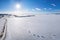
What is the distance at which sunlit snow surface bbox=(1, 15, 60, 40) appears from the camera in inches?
38.8

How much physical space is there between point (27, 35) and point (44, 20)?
278 millimetres

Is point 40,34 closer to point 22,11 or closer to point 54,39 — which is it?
point 54,39

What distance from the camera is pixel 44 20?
112cm

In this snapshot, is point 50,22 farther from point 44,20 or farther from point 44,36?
point 44,36

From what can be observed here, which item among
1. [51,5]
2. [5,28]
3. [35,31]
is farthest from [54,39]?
[5,28]

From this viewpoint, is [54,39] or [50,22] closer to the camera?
[54,39]

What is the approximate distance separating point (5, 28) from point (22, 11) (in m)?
0.28

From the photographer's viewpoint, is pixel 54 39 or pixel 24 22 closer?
pixel 54 39

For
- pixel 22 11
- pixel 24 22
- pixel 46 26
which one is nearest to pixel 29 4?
pixel 22 11

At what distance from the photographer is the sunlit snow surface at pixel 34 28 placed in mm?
986

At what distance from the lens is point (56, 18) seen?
107 centimetres

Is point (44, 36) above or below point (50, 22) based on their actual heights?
below

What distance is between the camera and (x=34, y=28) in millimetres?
1066

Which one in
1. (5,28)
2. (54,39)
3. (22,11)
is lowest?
(54,39)
